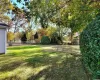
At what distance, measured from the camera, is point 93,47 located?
4980 mm

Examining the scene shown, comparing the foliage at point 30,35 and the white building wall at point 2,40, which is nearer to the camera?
the white building wall at point 2,40

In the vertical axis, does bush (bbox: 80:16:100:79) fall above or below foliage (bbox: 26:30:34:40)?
below

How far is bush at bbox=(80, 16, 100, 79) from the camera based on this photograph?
16.2 ft

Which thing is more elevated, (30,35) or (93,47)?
(30,35)

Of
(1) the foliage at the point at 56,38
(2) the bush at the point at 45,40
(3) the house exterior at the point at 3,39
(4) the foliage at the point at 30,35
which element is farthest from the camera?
(4) the foliage at the point at 30,35

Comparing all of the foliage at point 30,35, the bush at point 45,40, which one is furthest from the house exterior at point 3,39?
the foliage at point 30,35

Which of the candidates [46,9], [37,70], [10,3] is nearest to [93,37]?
[37,70]

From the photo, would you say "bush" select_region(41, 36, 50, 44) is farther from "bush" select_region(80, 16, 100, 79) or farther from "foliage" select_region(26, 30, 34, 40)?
"bush" select_region(80, 16, 100, 79)

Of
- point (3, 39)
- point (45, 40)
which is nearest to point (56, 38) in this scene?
point (45, 40)

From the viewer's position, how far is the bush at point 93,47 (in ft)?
16.2

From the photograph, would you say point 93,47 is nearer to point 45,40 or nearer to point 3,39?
point 3,39

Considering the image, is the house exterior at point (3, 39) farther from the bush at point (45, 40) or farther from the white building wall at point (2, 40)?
the bush at point (45, 40)

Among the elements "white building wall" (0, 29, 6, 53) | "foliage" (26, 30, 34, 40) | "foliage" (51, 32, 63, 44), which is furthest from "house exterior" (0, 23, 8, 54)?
"foliage" (26, 30, 34, 40)

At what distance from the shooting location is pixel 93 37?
5.07 m
